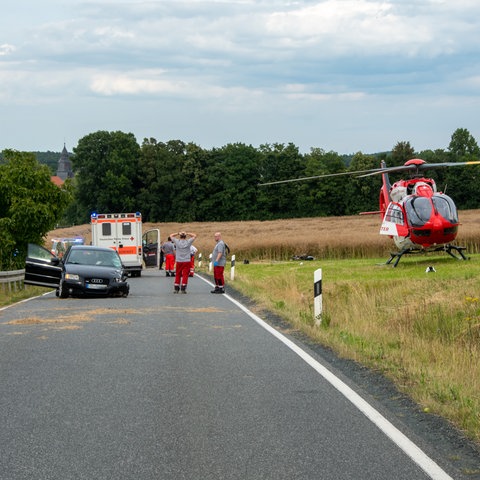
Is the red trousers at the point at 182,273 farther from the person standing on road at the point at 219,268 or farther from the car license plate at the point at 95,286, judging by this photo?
the car license plate at the point at 95,286

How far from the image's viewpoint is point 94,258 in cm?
2519

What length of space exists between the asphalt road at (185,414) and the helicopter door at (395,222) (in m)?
22.0

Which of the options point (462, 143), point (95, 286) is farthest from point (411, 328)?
point (462, 143)

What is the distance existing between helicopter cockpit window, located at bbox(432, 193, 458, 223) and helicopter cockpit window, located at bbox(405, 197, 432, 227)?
31 cm

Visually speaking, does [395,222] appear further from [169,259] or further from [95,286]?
[95,286]

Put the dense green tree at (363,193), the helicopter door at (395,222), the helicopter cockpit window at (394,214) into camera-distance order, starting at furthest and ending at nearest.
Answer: the dense green tree at (363,193), the helicopter cockpit window at (394,214), the helicopter door at (395,222)

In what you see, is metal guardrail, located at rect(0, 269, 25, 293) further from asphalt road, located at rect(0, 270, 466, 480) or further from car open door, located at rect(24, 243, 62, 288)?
asphalt road, located at rect(0, 270, 466, 480)

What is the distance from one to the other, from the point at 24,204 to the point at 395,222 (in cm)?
1417

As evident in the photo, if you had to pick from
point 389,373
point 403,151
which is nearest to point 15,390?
point 389,373

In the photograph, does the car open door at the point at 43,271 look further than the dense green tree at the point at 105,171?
No

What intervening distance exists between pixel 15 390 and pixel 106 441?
2599 millimetres

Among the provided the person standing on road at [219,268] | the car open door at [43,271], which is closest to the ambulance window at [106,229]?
the person standing on road at [219,268]

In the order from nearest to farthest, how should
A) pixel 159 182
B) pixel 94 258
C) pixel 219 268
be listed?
pixel 94 258 → pixel 219 268 → pixel 159 182

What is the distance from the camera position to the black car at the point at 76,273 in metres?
23.3
